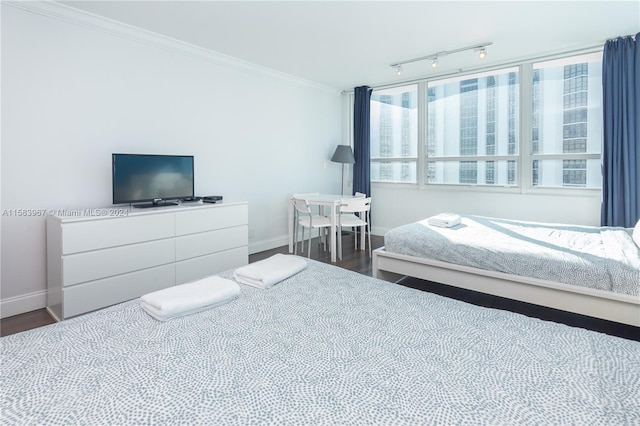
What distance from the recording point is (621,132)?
144 inches

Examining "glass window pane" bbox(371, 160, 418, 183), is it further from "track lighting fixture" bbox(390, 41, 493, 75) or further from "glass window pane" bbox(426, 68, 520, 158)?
"track lighting fixture" bbox(390, 41, 493, 75)

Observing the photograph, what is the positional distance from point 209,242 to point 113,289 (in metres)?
0.95

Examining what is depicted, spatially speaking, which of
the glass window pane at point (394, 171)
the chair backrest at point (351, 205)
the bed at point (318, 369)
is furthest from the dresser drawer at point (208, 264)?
the glass window pane at point (394, 171)

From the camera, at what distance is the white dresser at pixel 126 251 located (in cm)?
261

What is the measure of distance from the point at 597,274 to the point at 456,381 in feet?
6.14

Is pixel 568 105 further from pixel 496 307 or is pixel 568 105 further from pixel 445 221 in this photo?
pixel 496 307

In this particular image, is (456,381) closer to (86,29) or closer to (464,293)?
(464,293)

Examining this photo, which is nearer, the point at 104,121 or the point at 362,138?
the point at 104,121

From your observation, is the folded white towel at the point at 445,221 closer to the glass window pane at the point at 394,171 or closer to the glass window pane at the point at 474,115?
the glass window pane at the point at 474,115

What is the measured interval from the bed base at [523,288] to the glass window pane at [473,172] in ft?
7.92

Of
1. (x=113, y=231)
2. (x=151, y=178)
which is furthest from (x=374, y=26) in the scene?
(x=113, y=231)

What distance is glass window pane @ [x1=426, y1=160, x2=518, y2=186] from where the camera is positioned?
4594 mm

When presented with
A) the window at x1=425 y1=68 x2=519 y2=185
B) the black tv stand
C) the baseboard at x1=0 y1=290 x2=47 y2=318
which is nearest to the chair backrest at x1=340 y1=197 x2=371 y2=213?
the window at x1=425 y1=68 x2=519 y2=185

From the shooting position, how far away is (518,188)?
449cm
